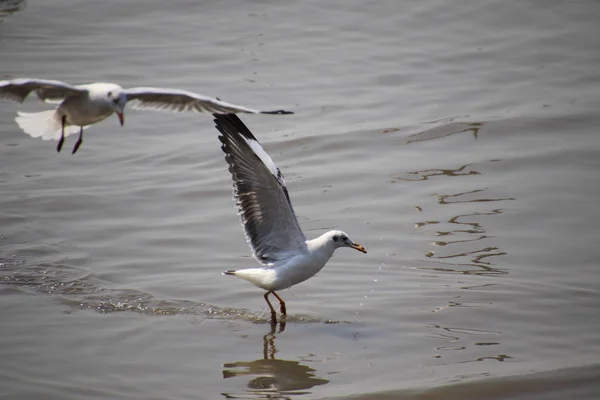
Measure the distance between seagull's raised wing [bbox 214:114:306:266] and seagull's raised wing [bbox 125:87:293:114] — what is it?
0.31 meters

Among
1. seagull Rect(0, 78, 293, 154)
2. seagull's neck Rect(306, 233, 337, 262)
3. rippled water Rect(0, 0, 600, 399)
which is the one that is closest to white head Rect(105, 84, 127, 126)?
seagull Rect(0, 78, 293, 154)

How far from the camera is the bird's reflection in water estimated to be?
5.75 m

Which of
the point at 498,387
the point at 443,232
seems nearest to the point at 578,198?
the point at 443,232

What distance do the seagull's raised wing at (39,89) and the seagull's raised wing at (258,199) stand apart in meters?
1.20

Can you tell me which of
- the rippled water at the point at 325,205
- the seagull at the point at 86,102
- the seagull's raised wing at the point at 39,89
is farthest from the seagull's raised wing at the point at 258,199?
the seagull's raised wing at the point at 39,89

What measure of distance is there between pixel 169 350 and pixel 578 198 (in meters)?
4.50

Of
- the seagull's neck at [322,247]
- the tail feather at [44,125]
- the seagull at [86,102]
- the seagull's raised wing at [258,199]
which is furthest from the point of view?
the seagull's neck at [322,247]

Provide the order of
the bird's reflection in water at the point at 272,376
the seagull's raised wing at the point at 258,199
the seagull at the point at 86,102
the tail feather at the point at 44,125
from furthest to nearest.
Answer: the seagull's raised wing at the point at 258,199, the tail feather at the point at 44,125, the seagull at the point at 86,102, the bird's reflection in water at the point at 272,376

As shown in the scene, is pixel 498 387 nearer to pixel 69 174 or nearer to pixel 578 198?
pixel 578 198

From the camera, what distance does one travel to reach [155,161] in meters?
10.4

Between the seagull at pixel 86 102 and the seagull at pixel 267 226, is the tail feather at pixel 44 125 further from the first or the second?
the seagull at pixel 267 226

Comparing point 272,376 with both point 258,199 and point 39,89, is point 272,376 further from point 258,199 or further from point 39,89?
point 39,89

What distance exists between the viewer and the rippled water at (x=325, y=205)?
6137mm

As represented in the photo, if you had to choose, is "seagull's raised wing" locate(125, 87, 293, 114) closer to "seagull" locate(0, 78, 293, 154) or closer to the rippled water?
"seagull" locate(0, 78, 293, 154)
